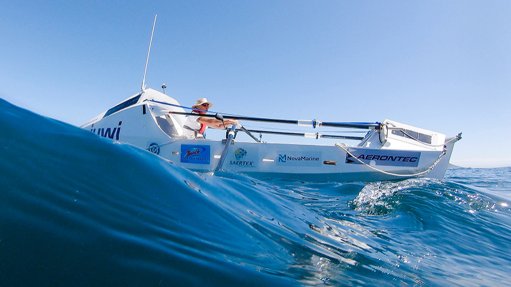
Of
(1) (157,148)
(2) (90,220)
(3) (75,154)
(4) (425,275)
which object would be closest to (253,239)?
(2) (90,220)

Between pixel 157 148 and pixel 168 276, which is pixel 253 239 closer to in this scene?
pixel 168 276

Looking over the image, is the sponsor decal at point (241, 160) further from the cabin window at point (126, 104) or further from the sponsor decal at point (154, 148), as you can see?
the cabin window at point (126, 104)

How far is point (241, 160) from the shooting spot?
7.38m

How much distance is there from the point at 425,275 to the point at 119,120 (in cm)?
912

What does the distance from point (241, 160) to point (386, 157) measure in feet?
10.8

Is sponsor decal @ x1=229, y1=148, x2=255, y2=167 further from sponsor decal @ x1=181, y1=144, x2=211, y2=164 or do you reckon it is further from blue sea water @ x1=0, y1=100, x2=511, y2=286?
blue sea water @ x1=0, y1=100, x2=511, y2=286

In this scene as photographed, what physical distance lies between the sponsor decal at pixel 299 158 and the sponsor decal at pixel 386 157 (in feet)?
2.31

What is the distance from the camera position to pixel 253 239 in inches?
70.8

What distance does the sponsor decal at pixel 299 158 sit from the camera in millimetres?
7028

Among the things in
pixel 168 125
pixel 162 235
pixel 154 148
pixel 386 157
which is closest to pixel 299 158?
pixel 386 157

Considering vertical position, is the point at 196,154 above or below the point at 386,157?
below

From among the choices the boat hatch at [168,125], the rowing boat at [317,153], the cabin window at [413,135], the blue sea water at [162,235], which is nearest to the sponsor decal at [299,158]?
the rowing boat at [317,153]

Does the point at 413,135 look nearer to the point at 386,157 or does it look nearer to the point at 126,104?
the point at 386,157

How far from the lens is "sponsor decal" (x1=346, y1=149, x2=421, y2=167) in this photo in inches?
262
